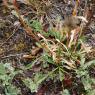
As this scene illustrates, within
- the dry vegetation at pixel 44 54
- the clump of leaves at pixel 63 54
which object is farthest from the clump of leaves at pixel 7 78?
the clump of leaves at pixel 63 54

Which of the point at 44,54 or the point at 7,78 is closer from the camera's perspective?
the point at 7,78

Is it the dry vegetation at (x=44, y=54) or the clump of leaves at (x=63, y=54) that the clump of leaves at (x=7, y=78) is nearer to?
the dry vegetation at (x=44, y=54)

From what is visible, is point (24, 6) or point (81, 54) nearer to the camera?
point (81, 54)

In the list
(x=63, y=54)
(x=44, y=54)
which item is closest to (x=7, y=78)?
(x=44, y=54)

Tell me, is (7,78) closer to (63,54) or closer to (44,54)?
(44,54)

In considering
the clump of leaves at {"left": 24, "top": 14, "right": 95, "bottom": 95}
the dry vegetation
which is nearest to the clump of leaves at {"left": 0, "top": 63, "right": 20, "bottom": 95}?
the dry vegetation

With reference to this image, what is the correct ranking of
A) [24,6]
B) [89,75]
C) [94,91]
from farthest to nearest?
[24,6]
[89,75]
[94,91]

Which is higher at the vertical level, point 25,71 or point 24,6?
point 24,6

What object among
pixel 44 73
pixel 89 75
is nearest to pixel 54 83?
pixel 44 73

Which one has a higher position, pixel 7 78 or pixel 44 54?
pixel 44 54

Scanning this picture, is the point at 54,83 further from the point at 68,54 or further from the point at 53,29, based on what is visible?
the point at 53,29

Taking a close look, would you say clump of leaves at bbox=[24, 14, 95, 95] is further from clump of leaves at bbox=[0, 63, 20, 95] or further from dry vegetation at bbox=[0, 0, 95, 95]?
clump of leaves at bbox=[0, 63, 20, 95]
